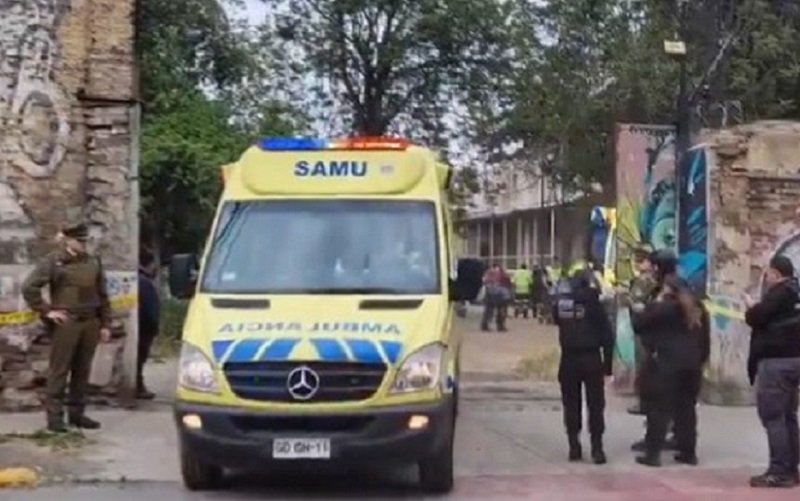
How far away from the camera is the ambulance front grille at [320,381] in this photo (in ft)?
36.1

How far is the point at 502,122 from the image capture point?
41469 millimetres

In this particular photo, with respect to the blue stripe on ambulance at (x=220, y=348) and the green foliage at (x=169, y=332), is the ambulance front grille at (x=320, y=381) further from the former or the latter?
the green foliage at (x=169, y=332)

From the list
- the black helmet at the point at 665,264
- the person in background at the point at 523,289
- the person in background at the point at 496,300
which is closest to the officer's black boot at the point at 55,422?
the black helmet at the point at 665,264

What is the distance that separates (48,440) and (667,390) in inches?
221

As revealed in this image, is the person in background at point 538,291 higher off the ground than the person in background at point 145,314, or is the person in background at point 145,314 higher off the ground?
the person in background at point 145,314

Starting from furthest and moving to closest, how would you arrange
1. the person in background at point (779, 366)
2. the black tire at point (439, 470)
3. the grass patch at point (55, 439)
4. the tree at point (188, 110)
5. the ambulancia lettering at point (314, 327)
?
the tree at point (188, 110), the grass patch at point (55, 439), the person in background at point (779, 366), the black tire at point (439, 470), the ambulancia lettering at point (314, 327)

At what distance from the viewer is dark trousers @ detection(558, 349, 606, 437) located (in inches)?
533

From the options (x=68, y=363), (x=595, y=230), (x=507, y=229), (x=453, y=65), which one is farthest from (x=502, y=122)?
(x=507, y=229)

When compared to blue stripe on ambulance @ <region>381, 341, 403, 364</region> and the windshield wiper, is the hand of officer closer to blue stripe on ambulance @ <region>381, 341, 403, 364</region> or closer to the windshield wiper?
the windshield wiper

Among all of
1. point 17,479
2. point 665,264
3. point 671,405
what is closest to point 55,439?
point 17,479

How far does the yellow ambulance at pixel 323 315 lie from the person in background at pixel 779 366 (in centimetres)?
233

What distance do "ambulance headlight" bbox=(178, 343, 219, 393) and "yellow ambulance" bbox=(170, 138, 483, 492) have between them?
0.01 m

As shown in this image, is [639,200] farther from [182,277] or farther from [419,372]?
[419,372]

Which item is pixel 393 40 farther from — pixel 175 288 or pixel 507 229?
pixel 507 229
